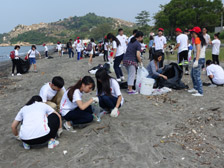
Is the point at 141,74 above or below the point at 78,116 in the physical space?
above

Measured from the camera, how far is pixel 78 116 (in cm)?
406

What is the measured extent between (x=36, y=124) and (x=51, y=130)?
11.9 inches

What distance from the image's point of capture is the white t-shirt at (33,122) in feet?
10.7

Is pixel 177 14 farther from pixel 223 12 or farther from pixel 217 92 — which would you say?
pixel 217 92

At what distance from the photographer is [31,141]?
334cm

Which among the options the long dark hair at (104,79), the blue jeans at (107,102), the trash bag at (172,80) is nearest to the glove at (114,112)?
the blue jeans at (107,102)

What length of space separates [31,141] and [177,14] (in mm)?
48270

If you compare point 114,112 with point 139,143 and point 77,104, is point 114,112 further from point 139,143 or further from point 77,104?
point 139,143

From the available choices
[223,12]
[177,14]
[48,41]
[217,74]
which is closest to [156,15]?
[177,14]

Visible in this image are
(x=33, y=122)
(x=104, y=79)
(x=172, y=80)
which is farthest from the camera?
(x=172, y=80)

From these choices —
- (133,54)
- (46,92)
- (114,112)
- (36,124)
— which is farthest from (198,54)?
(36,124)

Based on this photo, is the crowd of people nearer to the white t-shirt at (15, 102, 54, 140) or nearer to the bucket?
the white t-shirt at (15, 102, 54, 140)

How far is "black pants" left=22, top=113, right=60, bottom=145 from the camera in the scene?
133 inches

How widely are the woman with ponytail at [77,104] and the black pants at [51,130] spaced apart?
0.42 meters
